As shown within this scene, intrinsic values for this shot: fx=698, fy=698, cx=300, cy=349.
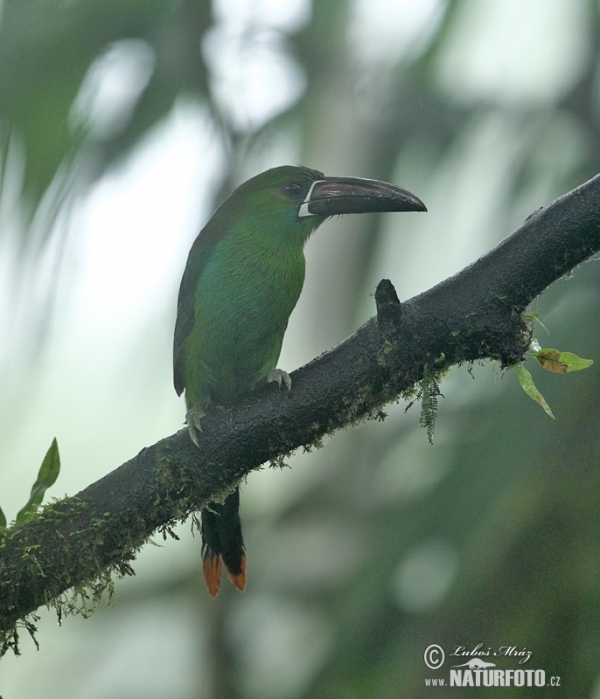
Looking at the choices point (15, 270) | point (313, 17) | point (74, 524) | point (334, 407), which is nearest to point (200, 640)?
point (15, 270)

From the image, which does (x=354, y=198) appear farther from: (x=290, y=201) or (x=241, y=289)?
(x=241, y=289)

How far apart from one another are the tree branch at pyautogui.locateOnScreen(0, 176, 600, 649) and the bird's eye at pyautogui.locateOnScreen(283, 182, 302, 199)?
955 millimetres

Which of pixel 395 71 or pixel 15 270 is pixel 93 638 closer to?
pixel 15 270

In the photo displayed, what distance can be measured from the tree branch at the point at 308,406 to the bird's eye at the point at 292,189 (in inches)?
37.6

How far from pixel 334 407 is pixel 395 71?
301 centimetres

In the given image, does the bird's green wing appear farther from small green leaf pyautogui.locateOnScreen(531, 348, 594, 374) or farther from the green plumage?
small green leaf pyautogui.locateOnScreen(531, 348, 594, 374)

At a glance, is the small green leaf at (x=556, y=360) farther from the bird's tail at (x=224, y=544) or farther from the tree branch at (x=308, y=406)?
the bird's tail at (x=224, y=544)

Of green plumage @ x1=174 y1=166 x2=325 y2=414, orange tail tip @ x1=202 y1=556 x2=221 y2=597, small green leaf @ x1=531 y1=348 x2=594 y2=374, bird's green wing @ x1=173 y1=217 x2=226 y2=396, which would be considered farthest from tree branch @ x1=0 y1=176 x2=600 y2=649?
bird's green wing @ x1=173 y1=217 x2=226 y2=396

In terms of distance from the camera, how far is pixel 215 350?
2408 mm

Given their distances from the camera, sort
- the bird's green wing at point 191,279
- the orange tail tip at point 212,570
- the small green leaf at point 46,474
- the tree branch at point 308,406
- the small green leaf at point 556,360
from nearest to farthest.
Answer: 1. the tree branch at point 308,406
2. the small green leaf at point 556,360
3. the small green leaf at point 46,474
4. the orange tail tip at point 212,570
5. the bird's green wing at point 191,279

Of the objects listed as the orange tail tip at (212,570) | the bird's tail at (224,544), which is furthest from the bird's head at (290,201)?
the orange tail tip at (212,570)

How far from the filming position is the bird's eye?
246 cm

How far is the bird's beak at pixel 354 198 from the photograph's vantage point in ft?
6.87

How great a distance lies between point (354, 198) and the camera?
224 centimetres
